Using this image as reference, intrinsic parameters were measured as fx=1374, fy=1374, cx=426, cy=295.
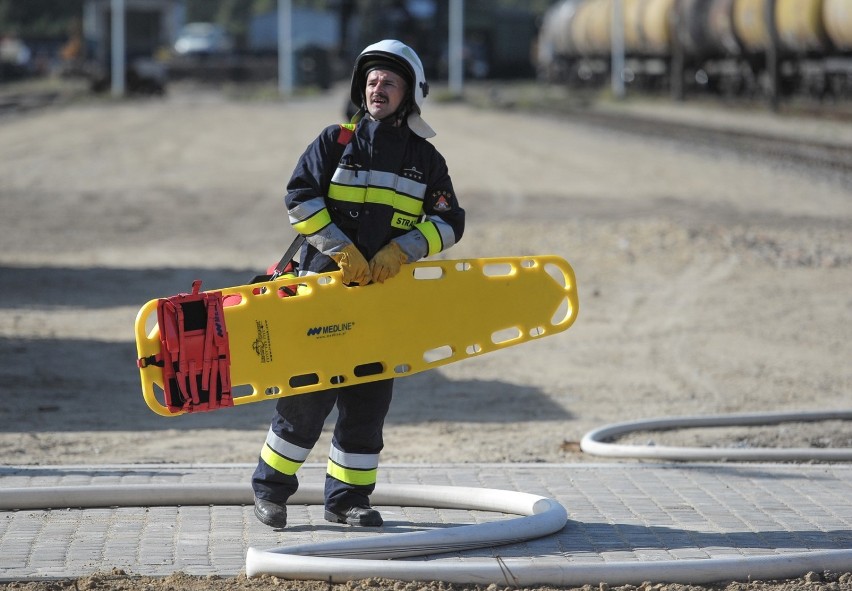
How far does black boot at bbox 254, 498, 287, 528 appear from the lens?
5.37 meters

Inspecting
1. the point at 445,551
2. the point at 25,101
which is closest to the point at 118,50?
the point at 25,101

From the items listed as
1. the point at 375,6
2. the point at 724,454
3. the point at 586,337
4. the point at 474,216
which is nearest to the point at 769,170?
the point at 474,216

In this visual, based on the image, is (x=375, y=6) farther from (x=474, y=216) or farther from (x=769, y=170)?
(x=474, y=216)

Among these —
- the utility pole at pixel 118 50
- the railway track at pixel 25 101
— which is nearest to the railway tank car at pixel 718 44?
the utility pole at pixel 118 50

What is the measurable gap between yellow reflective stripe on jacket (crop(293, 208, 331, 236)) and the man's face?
17.5 inches

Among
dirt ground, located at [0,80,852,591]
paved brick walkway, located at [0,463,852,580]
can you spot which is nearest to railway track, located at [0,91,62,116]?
dirt ground, located at [0,80,852,591]

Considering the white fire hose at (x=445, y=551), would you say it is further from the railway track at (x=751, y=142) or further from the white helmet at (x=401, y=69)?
the railway track at (x=751, y=142)

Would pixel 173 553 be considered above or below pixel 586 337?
above

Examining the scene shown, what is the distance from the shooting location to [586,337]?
10992 mm

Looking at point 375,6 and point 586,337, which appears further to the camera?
point 375,6

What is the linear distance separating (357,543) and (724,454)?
2538 millimetres

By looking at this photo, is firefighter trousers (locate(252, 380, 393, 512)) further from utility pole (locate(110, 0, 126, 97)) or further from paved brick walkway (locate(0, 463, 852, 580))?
utility pole (locate(110, 0, 126, 97))

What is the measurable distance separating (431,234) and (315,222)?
0.48 m

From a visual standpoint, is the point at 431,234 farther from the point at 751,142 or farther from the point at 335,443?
the point at 751,142
